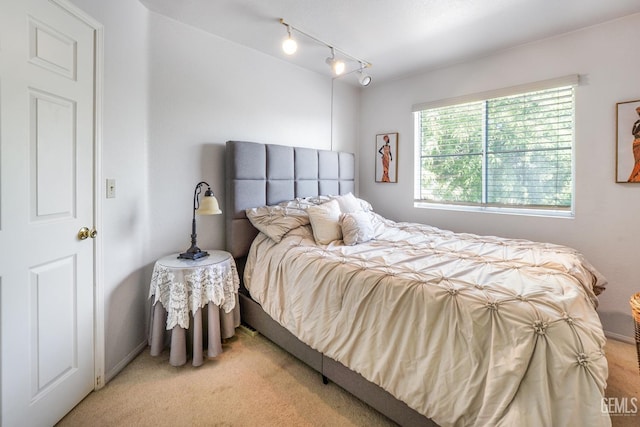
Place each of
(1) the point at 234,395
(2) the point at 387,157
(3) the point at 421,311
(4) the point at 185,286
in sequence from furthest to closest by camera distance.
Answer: (2) the point at 387,157, (4) the point at 185,286, (1) the point at 234,395, (3) the point at 421,311

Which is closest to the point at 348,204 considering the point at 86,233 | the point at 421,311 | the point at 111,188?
the point at 421,311

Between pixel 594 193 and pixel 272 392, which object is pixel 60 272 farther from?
pixel 594 193

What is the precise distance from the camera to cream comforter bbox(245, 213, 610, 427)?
1034 millimetres

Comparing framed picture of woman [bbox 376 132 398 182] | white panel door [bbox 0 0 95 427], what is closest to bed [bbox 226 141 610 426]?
white panel door [bbox 0 0 95 427]

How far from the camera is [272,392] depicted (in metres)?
1.78

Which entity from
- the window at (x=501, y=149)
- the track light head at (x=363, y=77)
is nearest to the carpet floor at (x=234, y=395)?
the window at (x=501, y=149)

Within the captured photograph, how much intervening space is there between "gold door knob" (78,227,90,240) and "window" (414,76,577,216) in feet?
→ 10.5

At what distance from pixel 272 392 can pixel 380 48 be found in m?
3.04

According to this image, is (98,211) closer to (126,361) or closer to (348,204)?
(126,361)

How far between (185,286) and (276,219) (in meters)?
0.89

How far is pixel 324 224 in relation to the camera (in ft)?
8.10

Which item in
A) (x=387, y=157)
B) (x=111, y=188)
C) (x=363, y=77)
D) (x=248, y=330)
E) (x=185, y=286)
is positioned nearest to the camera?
(x=111, y=188)

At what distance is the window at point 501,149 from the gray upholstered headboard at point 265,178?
1183 millimetres

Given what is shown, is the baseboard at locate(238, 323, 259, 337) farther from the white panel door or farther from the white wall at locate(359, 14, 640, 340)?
the white wall at locate(359, 14, 640, 340)
